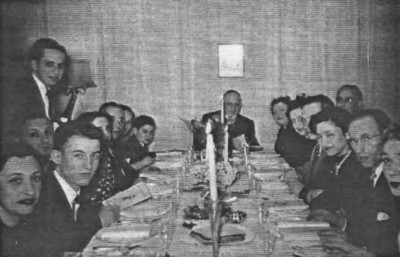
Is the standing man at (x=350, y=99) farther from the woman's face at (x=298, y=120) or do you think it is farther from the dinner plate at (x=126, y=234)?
the dinner plate at (x=126, y=234)

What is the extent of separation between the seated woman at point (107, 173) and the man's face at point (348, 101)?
3.98 feet

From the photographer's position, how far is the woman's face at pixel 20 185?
1441 millimetres

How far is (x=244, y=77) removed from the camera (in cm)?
328

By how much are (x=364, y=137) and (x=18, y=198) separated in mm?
1257

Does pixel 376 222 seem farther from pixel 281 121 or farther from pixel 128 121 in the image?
pixel 128 121

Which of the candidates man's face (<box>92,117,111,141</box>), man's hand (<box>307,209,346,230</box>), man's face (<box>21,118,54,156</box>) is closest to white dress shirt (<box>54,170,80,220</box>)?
man's face (<box>21,118,54,156</box>)

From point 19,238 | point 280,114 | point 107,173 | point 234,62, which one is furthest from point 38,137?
point 234,62

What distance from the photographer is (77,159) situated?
169cm

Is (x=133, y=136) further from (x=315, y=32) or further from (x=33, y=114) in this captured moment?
(x=315, y=32)

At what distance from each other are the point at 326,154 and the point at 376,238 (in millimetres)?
543

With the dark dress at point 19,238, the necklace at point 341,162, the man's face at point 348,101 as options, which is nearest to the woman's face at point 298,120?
the man's face at point 348,101

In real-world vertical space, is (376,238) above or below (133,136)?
below

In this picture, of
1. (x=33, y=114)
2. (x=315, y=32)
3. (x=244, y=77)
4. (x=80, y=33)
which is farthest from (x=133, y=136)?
(x=315, y=32)

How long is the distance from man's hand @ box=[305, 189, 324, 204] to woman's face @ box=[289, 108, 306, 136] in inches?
35.6
